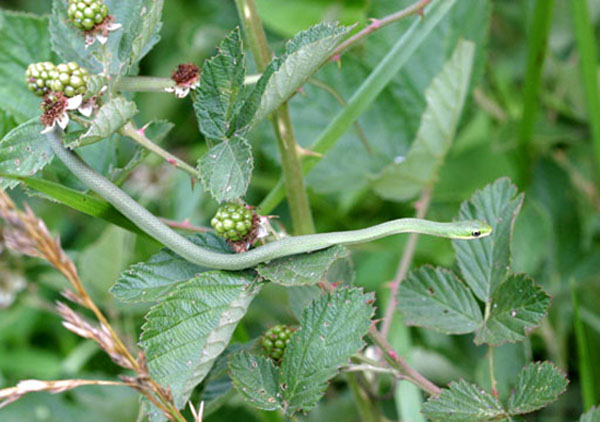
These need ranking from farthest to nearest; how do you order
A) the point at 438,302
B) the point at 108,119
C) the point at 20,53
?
the point at 20,53, the point at 438,302, the point at 108,119

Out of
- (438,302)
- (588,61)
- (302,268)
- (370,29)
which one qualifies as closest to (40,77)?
(302,268)

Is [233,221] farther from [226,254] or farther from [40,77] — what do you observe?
[40,77]

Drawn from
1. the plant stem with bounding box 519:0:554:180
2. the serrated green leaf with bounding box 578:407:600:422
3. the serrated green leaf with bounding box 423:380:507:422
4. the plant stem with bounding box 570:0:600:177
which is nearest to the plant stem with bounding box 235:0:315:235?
the serrated green leaf with bounding box 423:380:507:422

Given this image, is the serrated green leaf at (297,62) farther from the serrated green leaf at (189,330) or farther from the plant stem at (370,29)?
the serrated green leaf at (189,330)

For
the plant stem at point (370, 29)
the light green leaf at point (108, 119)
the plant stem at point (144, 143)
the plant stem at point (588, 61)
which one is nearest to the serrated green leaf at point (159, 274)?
the plant stem at point (144, 143)

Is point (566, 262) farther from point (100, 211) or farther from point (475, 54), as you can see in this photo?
point (100, 211)

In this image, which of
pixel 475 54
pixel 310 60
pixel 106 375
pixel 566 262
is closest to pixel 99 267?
pixel 106 375

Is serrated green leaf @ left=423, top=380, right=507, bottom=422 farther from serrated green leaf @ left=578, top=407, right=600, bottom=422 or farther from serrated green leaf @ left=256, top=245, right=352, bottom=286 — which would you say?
serrated green leaf @ left=256, top=245, right=352, bottom=286
